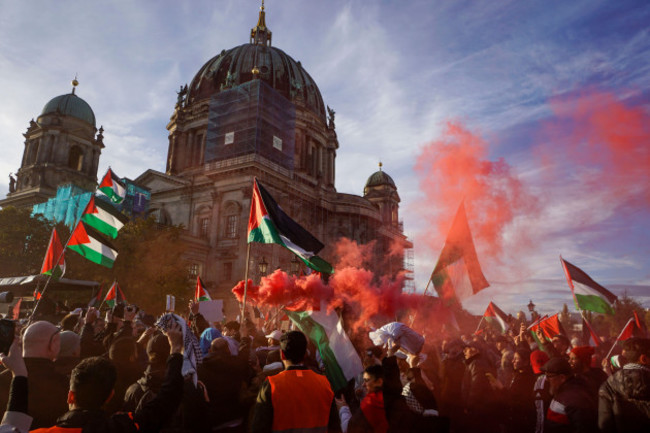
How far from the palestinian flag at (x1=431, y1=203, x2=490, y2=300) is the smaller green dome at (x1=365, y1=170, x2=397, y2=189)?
6117cm

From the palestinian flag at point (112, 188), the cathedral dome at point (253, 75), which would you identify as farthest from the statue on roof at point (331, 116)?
the palestinian flag at point (112, 188)

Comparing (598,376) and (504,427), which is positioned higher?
(598,376)

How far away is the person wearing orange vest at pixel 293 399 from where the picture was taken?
3230mm

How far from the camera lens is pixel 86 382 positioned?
2.53 m

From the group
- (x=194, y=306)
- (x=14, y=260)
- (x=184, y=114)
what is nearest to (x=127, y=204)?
(x=14, y=260)

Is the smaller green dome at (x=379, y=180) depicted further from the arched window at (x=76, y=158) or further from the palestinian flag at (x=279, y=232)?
the palestinian flag at (x=279, y=232)

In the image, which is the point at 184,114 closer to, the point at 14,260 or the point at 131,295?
the point at 14,260

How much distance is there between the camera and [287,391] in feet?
10.8

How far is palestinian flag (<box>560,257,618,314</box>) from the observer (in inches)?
357

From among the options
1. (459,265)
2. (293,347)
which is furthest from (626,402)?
(459,265)

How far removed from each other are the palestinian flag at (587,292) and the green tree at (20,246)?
3551cm

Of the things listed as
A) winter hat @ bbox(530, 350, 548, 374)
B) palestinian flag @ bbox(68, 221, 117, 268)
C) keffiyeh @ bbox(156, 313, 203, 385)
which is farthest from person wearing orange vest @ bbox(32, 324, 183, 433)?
palestinian flag @ bbox(68, 221, 117, 268)

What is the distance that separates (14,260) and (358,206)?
33382 millimetres

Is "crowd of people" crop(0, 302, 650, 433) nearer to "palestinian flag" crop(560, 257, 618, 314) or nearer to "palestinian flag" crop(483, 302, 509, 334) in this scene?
"palestinian flag" crop(560, 257, 618, 314)
